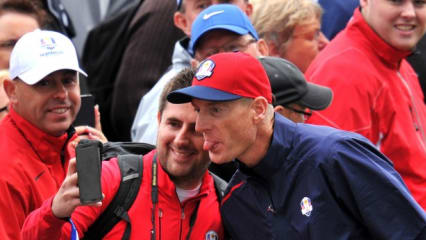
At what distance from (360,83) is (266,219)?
1.76 m

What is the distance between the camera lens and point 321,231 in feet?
13.6

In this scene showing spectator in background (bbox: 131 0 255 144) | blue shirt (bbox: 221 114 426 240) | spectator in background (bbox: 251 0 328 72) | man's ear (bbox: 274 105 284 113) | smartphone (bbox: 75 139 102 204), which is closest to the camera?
smartphone (bbox: 75 139 102 204)

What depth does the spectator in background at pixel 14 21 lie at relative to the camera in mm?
5844

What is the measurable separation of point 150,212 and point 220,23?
1746 mm

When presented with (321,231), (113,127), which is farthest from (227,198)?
(113,127)

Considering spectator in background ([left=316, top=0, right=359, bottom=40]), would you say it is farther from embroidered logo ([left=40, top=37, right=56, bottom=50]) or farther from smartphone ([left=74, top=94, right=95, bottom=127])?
embroidered logo ([left=40, top=37, right=56, bottom=50])

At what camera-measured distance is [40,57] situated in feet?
15.7

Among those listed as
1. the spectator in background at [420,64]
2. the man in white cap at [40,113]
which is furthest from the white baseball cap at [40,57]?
the spectator in background at [420,64]

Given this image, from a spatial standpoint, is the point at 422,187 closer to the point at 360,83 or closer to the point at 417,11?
the point at 360,83

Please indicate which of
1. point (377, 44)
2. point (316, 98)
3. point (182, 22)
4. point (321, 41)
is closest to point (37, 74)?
point (316, 98)

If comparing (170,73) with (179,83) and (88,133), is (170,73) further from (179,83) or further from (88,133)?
(179,83)

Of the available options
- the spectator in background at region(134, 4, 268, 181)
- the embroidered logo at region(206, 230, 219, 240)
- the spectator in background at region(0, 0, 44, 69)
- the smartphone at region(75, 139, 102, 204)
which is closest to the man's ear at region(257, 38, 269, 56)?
the spectator in background at region(134, 4, 268, 181)

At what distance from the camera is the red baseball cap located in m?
4.18

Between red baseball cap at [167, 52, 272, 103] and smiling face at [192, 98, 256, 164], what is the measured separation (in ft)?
0.19
